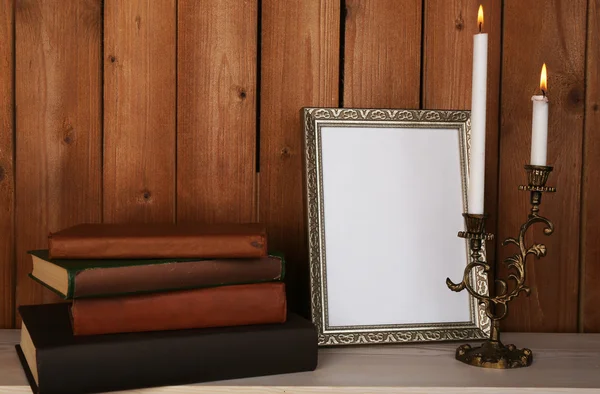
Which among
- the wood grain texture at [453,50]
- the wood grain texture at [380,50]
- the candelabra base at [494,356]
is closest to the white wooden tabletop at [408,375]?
the candelabra base at [494,356]

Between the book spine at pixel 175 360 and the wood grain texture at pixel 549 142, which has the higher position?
the wood grain texture at pixel 549 142

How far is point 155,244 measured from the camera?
78 cm

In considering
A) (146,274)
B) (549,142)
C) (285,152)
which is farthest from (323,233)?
(549,142)

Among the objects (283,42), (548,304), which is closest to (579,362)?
(548,304)

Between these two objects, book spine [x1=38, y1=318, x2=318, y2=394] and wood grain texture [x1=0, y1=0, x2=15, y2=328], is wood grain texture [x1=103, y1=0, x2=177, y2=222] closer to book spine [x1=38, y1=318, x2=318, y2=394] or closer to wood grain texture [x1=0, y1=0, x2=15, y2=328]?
wood grain texture [x1=0, y1=0, x2=15, y2=328]

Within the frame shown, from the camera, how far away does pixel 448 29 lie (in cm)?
101

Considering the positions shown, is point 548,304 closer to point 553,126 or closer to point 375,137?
point 553,126

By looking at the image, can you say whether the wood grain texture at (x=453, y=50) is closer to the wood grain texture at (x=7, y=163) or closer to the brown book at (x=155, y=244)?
the brown book at (x=155, y=244)

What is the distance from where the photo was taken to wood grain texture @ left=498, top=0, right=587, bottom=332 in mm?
1022

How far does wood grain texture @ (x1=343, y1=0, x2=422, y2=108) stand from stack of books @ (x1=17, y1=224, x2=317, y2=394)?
0.32 m

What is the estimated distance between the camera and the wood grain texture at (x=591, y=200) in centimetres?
103

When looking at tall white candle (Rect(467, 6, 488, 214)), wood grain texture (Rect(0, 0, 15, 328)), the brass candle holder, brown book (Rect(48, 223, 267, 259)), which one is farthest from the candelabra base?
wood grain texture (Rect(0, 0, 15, 328))

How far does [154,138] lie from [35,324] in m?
0.32

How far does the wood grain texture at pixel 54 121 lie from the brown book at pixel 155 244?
0.58 ft
